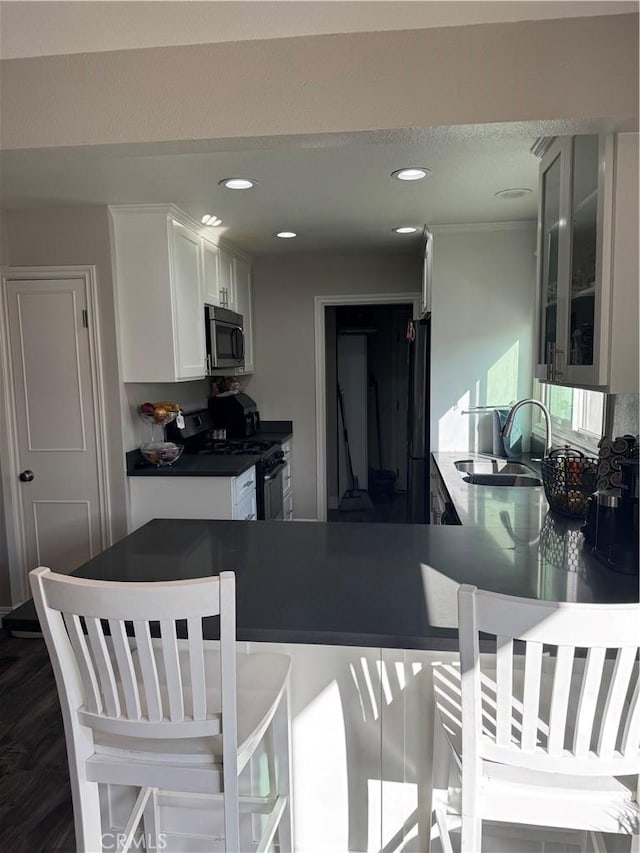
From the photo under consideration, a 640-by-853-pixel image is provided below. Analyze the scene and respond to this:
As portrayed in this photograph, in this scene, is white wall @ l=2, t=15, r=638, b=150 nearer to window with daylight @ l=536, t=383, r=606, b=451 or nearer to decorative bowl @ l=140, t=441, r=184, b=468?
window with daylight @ l=536, t=383, r=606, b=451

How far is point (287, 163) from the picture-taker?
8.07 feet

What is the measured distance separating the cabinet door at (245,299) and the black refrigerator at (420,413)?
1.46 metres

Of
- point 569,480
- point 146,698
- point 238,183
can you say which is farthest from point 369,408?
point 146,698

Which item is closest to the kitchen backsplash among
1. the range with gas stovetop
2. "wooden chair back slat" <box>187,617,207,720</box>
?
"wooden chair back slat" <box>187,617,207,720</box>

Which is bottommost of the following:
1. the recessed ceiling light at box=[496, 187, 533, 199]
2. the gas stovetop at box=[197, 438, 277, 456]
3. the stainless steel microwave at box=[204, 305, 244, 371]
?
the gas stovetop at box=[197, 438, 277, 456]

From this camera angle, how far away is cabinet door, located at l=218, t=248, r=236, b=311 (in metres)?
4.09

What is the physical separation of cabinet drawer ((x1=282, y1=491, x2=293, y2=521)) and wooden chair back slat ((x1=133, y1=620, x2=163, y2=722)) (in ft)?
11.4

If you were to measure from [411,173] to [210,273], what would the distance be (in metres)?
1.74

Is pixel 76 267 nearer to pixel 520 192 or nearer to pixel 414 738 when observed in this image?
pixel 520 192

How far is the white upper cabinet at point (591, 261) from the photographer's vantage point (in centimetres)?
156

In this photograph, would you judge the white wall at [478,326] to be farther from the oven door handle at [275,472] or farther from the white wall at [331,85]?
the white wall at [331,85]

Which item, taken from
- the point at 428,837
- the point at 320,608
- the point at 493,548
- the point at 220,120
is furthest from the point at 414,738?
the point at 220,120

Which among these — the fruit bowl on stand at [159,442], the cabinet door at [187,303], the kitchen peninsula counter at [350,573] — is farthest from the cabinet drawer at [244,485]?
the kitchen peninsula counter at [350,573]

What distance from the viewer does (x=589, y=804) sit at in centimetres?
111
